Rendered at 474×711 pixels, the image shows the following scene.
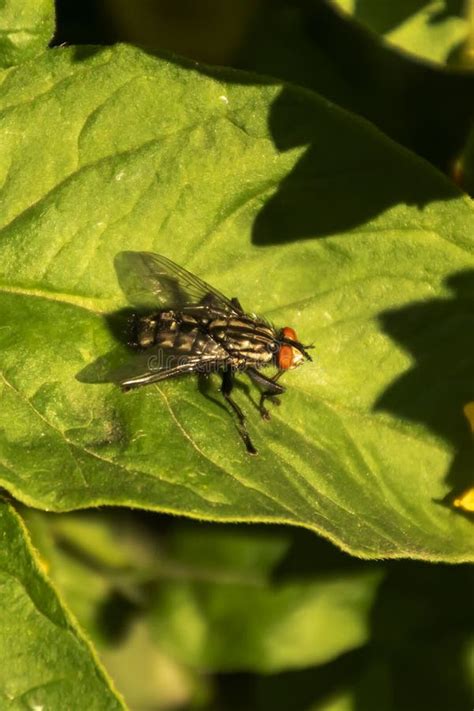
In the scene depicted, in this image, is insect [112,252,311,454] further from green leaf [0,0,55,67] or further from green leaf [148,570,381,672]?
green leaf [148,570,381,672]

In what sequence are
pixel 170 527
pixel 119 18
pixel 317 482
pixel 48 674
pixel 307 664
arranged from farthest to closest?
1. pixel 170 527
2. pixel 307 664
3. pixel 119 18
4. pixel 317 482
5. pixel 48 674

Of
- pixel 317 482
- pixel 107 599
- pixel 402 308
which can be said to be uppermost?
pixel 402 308

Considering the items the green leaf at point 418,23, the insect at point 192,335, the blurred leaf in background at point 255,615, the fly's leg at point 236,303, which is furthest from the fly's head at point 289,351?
the blurred leaf in background at point 255,615

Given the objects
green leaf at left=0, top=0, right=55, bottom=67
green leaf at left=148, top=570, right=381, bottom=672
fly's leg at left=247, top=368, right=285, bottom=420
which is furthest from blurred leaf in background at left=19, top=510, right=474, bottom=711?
green leaf at left=0, top=0, right=55, bottom=67

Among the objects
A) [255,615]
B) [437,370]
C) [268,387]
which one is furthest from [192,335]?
[255,615]

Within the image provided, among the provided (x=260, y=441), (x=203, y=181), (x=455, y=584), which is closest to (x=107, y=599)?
(x=455, y=584)

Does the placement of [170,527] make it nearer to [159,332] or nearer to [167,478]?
[159,332]

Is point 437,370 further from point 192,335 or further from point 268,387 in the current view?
point 192,335
